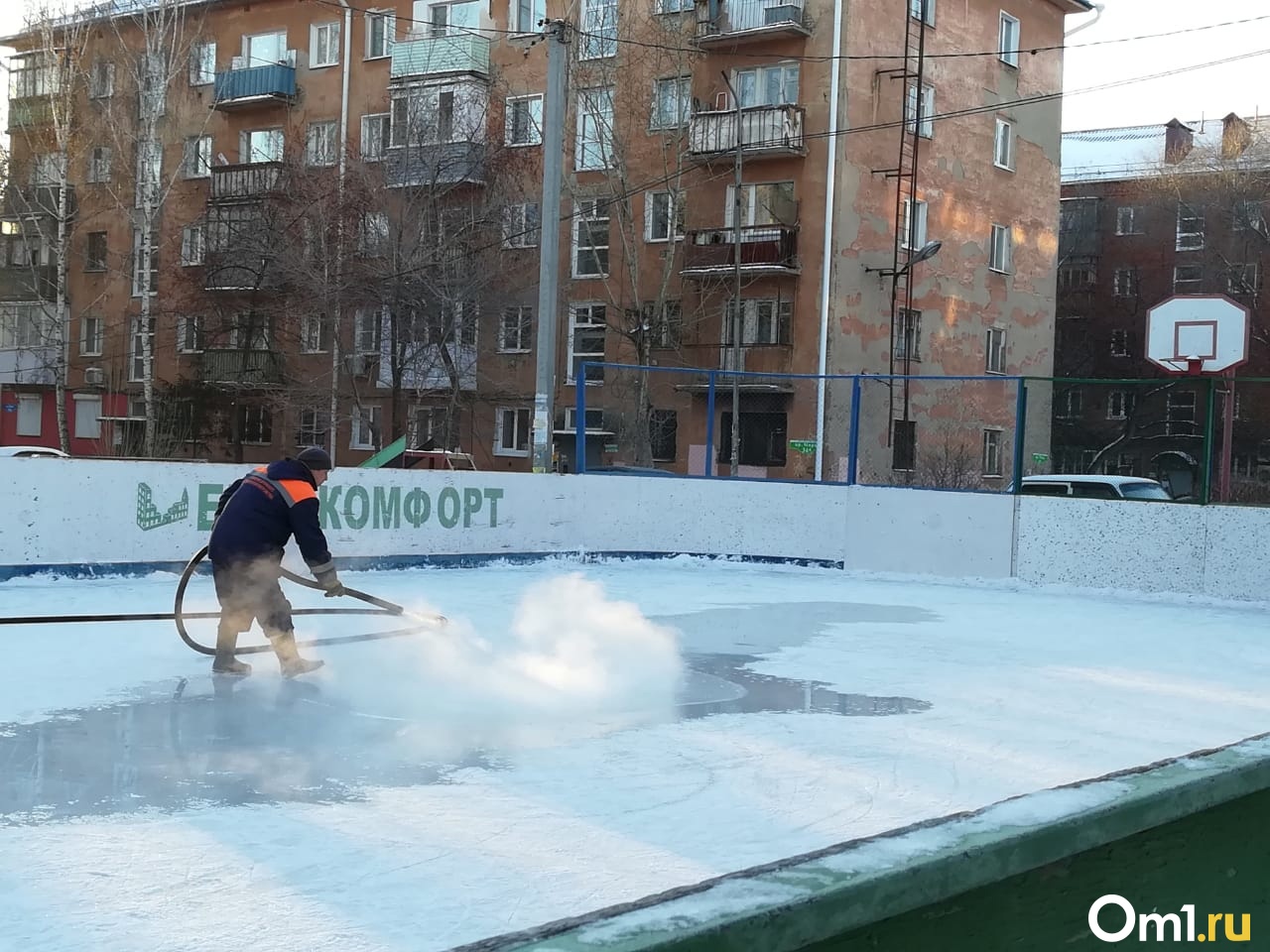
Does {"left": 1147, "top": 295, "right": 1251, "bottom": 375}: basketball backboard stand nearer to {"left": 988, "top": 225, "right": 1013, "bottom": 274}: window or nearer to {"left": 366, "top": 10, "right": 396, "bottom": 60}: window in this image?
{"left": 988, "top": 225, "right": 1013, "bottom": 274}: window

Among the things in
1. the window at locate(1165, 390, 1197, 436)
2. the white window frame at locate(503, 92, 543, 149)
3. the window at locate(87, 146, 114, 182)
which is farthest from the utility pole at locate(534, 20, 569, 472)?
the window at locate(87, 146, 114, 182)

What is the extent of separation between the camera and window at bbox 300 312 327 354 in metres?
33.7

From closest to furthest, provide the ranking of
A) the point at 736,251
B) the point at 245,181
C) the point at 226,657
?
the point at 226,657 → the point at 736,251 → the point at 245,181

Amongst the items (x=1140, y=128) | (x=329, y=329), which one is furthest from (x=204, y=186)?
(x=1140, y=128)

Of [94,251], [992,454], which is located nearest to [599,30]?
[94,251]

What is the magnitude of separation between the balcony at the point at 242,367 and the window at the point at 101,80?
6994 millimetres

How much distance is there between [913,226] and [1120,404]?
53.0ft

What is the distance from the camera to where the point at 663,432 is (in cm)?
2370

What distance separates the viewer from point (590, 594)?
1299 centimetres

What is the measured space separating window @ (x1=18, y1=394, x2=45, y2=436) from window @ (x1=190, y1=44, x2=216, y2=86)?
11.2 meters

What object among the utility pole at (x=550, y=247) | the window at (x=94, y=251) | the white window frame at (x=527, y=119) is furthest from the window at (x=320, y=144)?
the utility pole at (x=550, y=247)

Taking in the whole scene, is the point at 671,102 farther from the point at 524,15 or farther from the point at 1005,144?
the point at 1005,144

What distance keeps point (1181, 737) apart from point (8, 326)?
132ft

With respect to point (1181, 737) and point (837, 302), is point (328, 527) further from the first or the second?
point (837, 302)
